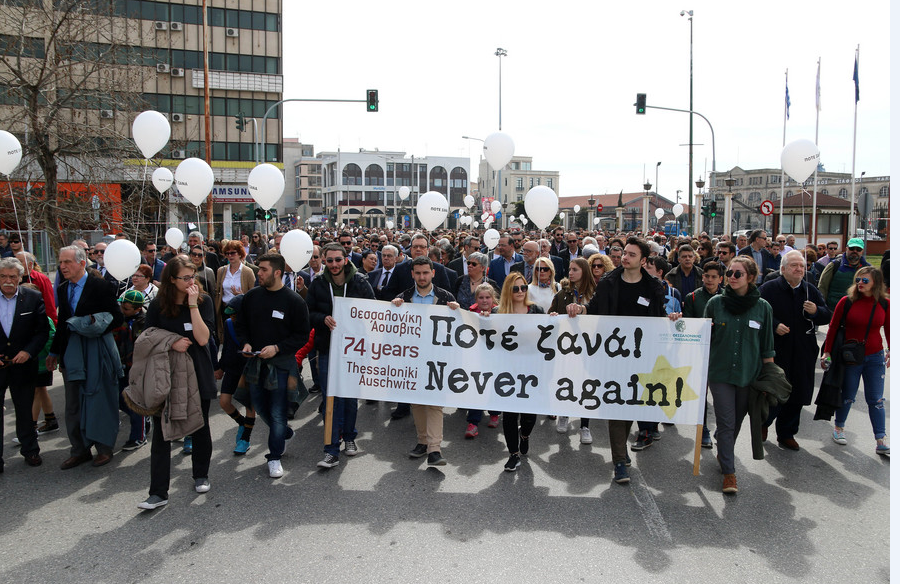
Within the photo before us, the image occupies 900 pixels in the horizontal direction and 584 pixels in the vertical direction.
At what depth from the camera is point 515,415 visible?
581 centimetres

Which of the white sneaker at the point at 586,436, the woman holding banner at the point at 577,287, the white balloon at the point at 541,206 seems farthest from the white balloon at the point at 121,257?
the white balloon at the point at 541,206

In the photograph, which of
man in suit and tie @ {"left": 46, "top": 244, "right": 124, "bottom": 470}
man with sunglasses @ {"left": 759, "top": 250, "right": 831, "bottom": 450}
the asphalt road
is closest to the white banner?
the asphalt road

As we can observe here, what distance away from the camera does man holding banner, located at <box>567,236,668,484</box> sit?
5676 millimetres

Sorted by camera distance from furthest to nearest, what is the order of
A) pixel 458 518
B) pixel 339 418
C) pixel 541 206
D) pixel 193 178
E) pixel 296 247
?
1. pixel 541 206
2. pixel 193 178
3. pixel 296 247
4. pixel 339 418
5. pixel 458 518

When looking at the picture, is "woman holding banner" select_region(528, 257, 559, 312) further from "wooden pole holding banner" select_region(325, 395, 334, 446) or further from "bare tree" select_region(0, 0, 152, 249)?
"bare tree" select_region(0, 0, 152, 249)

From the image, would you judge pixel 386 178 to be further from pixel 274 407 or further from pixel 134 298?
pixel 274 407

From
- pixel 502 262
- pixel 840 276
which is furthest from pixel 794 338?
pixel 502 262

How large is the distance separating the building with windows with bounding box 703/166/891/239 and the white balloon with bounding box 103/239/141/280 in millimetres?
16552

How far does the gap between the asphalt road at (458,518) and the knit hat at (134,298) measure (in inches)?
55.2

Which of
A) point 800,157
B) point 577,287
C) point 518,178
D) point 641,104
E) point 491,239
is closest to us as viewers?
point 577,287

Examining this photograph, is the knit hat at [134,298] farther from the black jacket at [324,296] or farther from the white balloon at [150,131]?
the white balloon at [150,131]

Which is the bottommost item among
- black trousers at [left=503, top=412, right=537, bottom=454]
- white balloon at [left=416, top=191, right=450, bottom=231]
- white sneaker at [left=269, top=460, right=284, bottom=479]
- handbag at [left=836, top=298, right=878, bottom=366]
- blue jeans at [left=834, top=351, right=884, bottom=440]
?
white sneaker at [left=269, top=460, right=284, bottom=479]

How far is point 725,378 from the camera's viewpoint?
550 centimetres

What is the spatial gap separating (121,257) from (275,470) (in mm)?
3129
